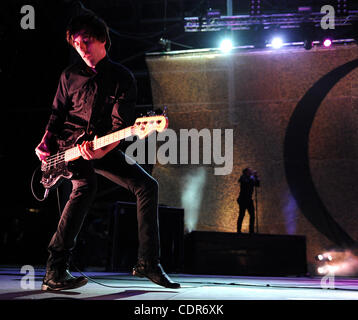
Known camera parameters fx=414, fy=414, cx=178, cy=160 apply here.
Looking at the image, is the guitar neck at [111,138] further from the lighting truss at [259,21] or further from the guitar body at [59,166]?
the lighting truss at [259,21]

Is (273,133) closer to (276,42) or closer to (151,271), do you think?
(276,42)

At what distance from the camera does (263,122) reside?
10289 millimetres

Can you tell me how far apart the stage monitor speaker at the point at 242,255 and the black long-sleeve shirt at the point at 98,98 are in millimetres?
4372

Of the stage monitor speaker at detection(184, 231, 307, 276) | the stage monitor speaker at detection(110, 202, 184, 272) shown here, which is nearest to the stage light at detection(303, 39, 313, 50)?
the stage monitor speaker at detection(184, 231, 307, 276)

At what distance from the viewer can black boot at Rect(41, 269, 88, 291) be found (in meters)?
2.71

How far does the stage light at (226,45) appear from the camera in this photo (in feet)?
32.3

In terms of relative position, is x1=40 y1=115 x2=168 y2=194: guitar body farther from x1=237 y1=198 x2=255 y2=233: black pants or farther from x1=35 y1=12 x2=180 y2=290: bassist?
x1=237 y1=198 x2=255 y2=233: black pants

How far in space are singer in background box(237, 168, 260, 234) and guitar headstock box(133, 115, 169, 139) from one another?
21.1 ft

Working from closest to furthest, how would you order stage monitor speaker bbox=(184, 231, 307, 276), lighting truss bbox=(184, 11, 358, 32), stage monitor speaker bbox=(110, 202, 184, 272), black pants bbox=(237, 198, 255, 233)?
stage monitor speaker bbox=(110, 202, 184, 272) → stage monitor speaker bbox=(184, 231, 307, 276) → lighting truss bbox=(184, 11, 358, 32) → black pants bbox=(237, 198, 255, 233)

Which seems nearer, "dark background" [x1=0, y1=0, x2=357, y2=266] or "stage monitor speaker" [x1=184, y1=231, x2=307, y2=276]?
"stage monitor speaker" [x1=184, y1=231, x2=307, y2=276]

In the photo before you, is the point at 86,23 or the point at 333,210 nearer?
the point at 86,23

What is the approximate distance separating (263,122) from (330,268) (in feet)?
13.0
